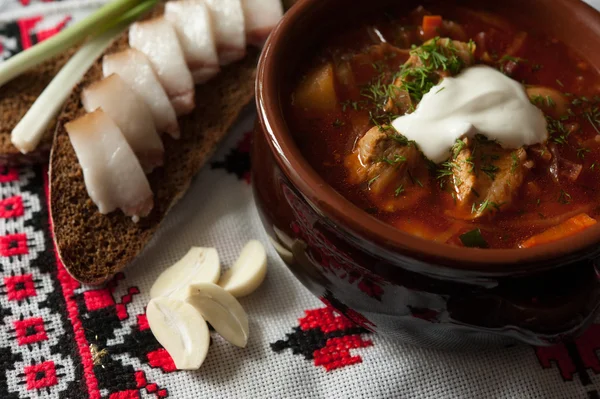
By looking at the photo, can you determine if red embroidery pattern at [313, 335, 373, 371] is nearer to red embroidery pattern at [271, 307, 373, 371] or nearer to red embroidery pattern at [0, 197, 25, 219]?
red embroidery pattern at [271, 307, 373, 371]

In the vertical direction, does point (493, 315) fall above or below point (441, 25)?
below

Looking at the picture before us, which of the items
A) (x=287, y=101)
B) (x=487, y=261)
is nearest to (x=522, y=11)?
(x=287, y=101)

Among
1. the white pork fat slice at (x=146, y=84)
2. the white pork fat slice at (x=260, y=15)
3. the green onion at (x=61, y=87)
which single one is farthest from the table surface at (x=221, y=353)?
the white pork fat slice at (x=260, y=15)

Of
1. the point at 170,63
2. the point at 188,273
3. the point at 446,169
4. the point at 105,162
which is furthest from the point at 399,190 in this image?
the point at 170,63

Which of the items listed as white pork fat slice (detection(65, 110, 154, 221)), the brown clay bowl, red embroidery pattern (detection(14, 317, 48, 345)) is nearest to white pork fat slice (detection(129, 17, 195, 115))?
white pork fat slice (detection(65, 110, 154, 221))

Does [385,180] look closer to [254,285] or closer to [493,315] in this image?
[493,315]

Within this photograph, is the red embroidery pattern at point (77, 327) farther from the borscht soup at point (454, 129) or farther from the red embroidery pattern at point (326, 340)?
the borscht soup at point (454, 129)
